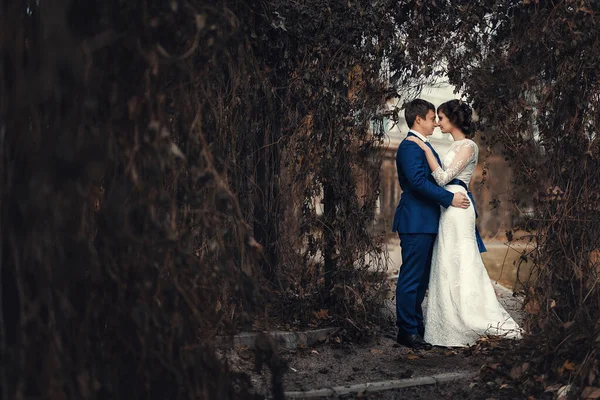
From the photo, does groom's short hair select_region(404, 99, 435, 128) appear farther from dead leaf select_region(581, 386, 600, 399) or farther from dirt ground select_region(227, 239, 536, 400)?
dead leaf select_region(581, 386, 600, 399)

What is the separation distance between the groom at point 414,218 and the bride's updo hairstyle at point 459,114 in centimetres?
17

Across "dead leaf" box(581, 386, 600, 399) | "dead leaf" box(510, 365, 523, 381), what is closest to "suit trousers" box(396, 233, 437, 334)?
"dead leaf" box(510, 365, 523, 381)

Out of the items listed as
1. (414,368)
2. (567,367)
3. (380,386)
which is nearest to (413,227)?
(414,368)

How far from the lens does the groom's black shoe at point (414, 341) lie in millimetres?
6602

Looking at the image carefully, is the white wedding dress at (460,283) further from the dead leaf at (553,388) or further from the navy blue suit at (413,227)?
the dead leaf at (553,388)

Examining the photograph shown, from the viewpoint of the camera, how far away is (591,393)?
4.34 metres

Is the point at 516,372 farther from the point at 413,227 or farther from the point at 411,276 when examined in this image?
the point at 413,227

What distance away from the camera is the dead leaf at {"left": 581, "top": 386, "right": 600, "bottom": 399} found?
4.32 metres

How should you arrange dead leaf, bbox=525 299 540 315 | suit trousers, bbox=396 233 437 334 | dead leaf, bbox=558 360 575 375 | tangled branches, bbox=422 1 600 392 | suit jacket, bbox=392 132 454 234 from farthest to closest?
suit trousers, bbox=396 233 437 334, suit jacket, bbox=392 132 454 234, dead leaf, bbox=525 299 540 315, tangled branches, bbox=422 1 600 392, dead leaf, bbox=558 360 575 375

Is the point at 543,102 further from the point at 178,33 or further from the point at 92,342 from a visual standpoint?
the point at 92,342

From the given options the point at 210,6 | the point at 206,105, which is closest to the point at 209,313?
the point at 206,105

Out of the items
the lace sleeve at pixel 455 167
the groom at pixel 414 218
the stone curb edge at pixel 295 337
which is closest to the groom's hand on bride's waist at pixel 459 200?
the groom at pixel 414 218

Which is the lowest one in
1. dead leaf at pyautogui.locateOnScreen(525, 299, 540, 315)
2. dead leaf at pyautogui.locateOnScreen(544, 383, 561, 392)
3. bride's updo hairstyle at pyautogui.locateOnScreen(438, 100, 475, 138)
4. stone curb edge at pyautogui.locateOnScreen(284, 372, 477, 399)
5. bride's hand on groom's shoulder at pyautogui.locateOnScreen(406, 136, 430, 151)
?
stone curb edge at pyautogui.locateOnScreen(284, 372, 477, 399)

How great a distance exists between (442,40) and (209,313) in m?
3.83
